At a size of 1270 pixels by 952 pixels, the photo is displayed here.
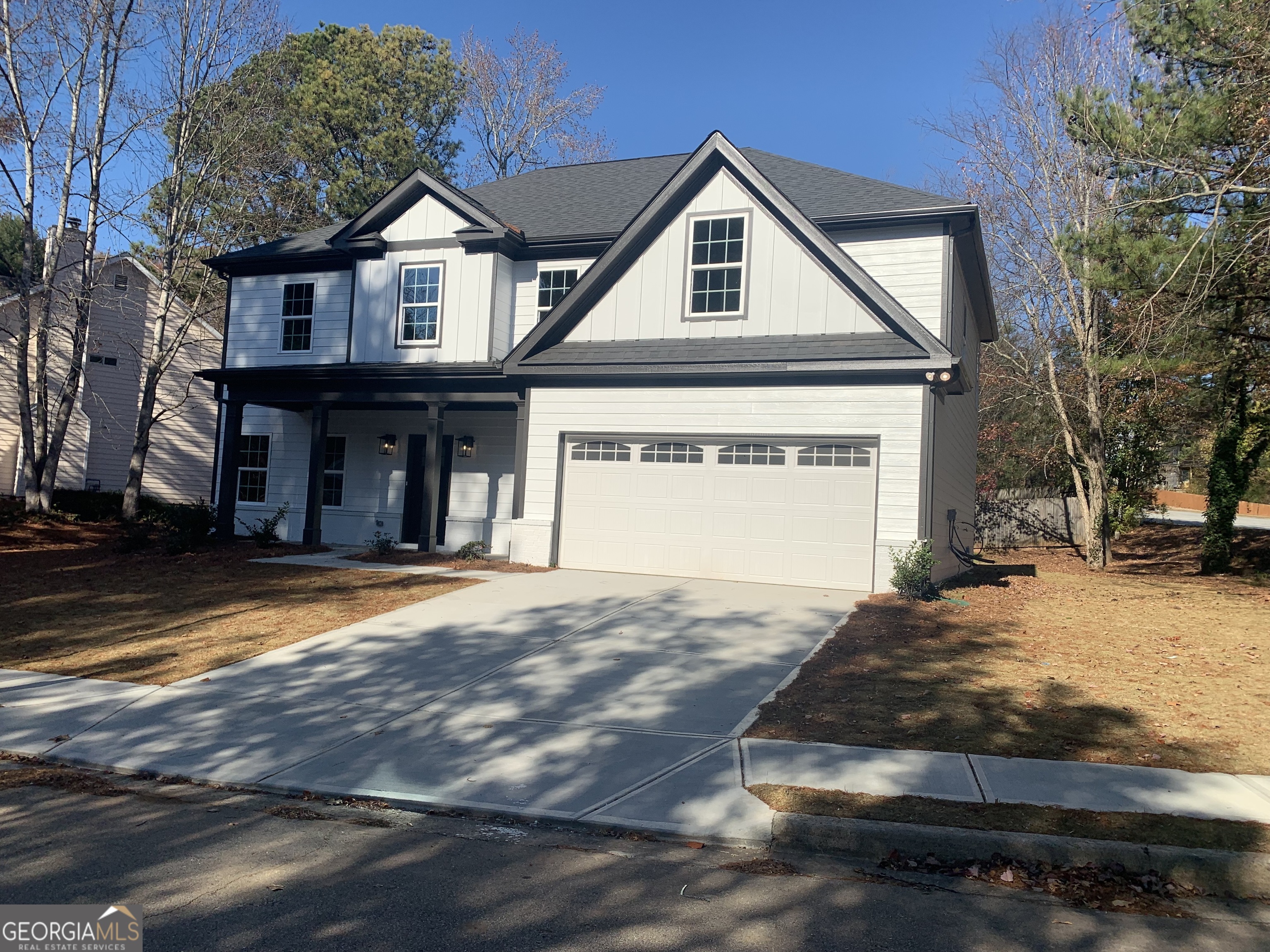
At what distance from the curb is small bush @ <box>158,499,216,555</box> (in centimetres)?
1557

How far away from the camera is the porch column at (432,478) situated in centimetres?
1761

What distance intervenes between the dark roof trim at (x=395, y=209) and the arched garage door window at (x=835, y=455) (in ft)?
26.0

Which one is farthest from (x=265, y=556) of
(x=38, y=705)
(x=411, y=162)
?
(x=411, y=162)

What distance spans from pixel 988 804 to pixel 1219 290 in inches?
529

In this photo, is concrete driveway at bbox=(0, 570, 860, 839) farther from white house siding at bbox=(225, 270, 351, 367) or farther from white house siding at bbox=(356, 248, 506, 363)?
white house siding at bbox=(225, 270, 351, 367)

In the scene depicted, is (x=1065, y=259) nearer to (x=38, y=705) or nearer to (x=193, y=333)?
(x=38, y=705)

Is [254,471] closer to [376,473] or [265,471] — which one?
[265,471]

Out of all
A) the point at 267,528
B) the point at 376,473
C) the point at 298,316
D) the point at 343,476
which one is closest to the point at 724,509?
the point at 376,473

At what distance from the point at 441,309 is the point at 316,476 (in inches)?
172

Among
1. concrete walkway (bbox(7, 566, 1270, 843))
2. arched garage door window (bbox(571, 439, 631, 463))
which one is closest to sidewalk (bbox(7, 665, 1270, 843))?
concrete walkway (bbox(7, 566, 1270, 843))

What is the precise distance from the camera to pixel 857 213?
15.6m

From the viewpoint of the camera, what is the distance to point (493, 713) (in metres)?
8.02

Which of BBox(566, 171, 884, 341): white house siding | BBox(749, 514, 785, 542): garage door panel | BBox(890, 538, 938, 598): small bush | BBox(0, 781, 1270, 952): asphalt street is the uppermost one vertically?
BBox(566, 171, 884, 341): white house siding

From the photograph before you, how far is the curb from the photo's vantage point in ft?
15.3
